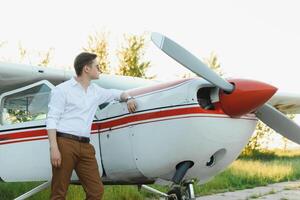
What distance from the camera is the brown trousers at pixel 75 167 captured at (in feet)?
11.8

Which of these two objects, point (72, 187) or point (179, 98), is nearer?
point (179, 98)

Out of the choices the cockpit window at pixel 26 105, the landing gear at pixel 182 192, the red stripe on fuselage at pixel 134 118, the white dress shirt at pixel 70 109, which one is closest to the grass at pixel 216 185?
the cockpit window at pixel 26 105

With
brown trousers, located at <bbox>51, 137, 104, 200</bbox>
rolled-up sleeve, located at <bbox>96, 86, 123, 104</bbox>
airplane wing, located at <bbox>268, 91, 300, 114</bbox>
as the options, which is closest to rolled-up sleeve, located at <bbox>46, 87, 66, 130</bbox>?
brown trousers, located at <bbox>51, 137, 104, 200</bbox>

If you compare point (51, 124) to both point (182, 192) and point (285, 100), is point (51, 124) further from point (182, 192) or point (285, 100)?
point (285, 100)

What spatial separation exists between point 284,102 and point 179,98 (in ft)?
14.0

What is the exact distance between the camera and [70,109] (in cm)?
367

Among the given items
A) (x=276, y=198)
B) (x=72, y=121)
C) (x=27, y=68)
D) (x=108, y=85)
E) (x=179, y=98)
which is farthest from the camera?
(x=276, y=198)

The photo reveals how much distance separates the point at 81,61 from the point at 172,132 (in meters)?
0.90

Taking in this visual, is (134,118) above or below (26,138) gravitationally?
above

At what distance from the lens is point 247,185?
9.95 metres

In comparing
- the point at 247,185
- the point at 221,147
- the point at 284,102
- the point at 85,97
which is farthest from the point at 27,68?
the point at 247,185

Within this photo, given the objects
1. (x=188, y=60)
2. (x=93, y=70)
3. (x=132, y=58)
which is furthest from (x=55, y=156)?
(x=132, y=58)

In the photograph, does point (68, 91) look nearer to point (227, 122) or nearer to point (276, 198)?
point (227, 122)

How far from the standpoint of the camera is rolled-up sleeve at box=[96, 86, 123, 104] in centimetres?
395
